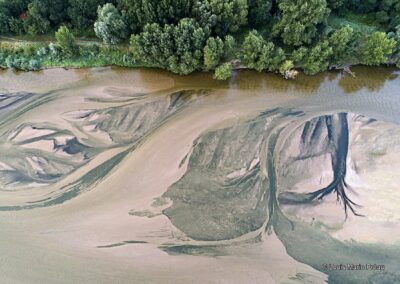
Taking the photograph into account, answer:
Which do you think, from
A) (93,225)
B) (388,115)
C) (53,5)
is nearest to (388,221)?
(388,115)

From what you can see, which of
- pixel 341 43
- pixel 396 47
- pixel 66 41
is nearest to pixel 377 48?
pixel 396 47

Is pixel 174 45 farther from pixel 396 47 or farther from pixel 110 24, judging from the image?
pixel 396 47

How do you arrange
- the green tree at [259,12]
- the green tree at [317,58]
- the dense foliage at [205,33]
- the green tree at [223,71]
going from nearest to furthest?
the dense foliage at [205,33] < the green tree at [317,58] < the green tree at [223,71] < the green tree at [259,12]

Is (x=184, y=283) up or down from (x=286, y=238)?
down

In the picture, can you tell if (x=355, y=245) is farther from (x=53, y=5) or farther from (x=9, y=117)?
(x=53, y=5)

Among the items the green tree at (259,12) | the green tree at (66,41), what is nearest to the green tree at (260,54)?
Result: the green tree at (259,12)

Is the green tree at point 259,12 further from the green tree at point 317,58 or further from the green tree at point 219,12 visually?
the green tree at point 317,58

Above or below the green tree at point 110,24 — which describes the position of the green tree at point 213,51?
below
